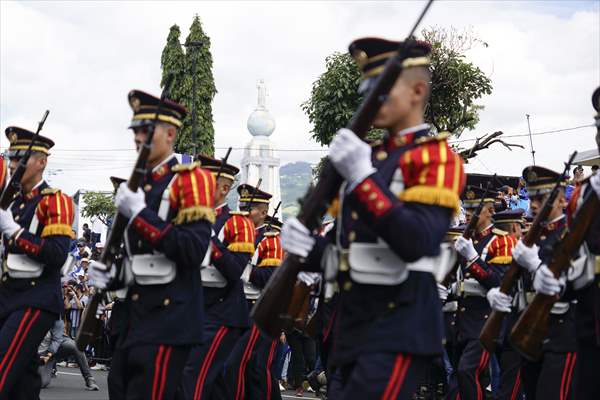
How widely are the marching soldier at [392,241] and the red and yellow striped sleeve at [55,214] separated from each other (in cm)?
352

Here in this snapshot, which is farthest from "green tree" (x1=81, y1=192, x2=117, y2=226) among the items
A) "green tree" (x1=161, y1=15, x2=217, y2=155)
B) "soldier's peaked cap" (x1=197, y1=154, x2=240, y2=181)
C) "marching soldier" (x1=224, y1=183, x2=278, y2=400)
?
"soldier's peaked cap" (x1=197, y1=154, x2=240, y2=181)

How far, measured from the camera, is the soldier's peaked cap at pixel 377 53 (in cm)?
489

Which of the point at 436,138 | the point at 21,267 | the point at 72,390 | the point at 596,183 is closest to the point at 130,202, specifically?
the point at 21,267

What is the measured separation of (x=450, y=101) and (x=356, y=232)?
24881mm

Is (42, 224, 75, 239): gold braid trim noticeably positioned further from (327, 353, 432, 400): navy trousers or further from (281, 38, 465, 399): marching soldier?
(327, 353, 432, 400): navy trousers

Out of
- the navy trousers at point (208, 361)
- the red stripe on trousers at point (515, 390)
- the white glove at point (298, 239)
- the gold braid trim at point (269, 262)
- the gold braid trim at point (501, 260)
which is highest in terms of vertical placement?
the white glove at point (298, 239)

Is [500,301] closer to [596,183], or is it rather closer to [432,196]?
[596,183]

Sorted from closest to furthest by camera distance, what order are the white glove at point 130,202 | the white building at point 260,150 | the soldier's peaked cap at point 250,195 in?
1. the white glove at point 130,202
2. the soldier's peaked cap at point 250,195
3. the white building at point 260,150

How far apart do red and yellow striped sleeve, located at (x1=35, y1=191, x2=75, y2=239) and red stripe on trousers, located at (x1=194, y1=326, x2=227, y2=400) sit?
1.93 meters

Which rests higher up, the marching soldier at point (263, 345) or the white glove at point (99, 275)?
the white glove at point (99, 275)

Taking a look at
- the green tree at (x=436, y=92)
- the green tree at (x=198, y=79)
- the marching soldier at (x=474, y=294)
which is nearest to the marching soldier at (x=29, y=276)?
the marching soldier at (x=474, y=294)

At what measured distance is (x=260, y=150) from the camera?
69312 millimetres

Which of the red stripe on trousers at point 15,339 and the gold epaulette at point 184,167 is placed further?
the red stripe on trousers at point 15,339

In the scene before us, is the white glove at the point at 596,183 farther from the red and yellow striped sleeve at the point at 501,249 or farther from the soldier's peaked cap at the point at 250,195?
the soldier's peaked cap at the point at 250,195
